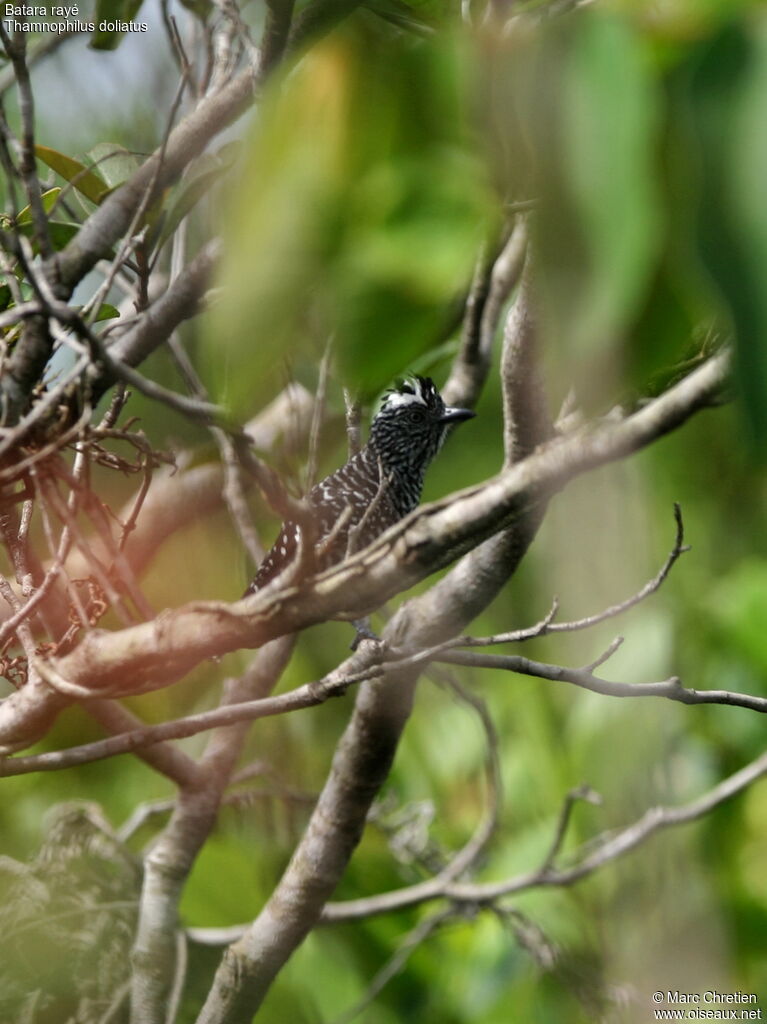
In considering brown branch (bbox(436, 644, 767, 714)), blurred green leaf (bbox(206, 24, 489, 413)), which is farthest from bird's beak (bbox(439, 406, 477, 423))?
blurred green leaf (bbox(206, 24, 489, 413))

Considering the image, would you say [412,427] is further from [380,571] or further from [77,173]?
[380,571]

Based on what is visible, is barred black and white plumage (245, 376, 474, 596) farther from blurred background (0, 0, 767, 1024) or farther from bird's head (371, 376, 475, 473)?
blurred background (0, 0, 767, 1024)

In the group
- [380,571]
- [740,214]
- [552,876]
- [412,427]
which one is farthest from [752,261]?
[412,427]

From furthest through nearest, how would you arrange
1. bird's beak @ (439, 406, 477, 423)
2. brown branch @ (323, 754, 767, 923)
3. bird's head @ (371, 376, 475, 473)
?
bird's head @ (371, 376, 475, 473), bird's beak @ (439, 406, 477, 423), brown branch @ (323, 754, 767, 923)

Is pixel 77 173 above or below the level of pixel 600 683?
above

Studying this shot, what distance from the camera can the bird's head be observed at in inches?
170

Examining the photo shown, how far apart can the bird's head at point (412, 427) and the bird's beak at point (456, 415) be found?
4cm

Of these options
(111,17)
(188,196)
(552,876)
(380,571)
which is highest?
(111,17)

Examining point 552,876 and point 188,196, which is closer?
point 188,196

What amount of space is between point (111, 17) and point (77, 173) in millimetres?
449

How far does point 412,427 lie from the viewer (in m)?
4.42

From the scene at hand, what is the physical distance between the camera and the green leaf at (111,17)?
256cm

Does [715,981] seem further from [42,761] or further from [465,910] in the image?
[42,761]

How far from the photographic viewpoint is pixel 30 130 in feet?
5.19
